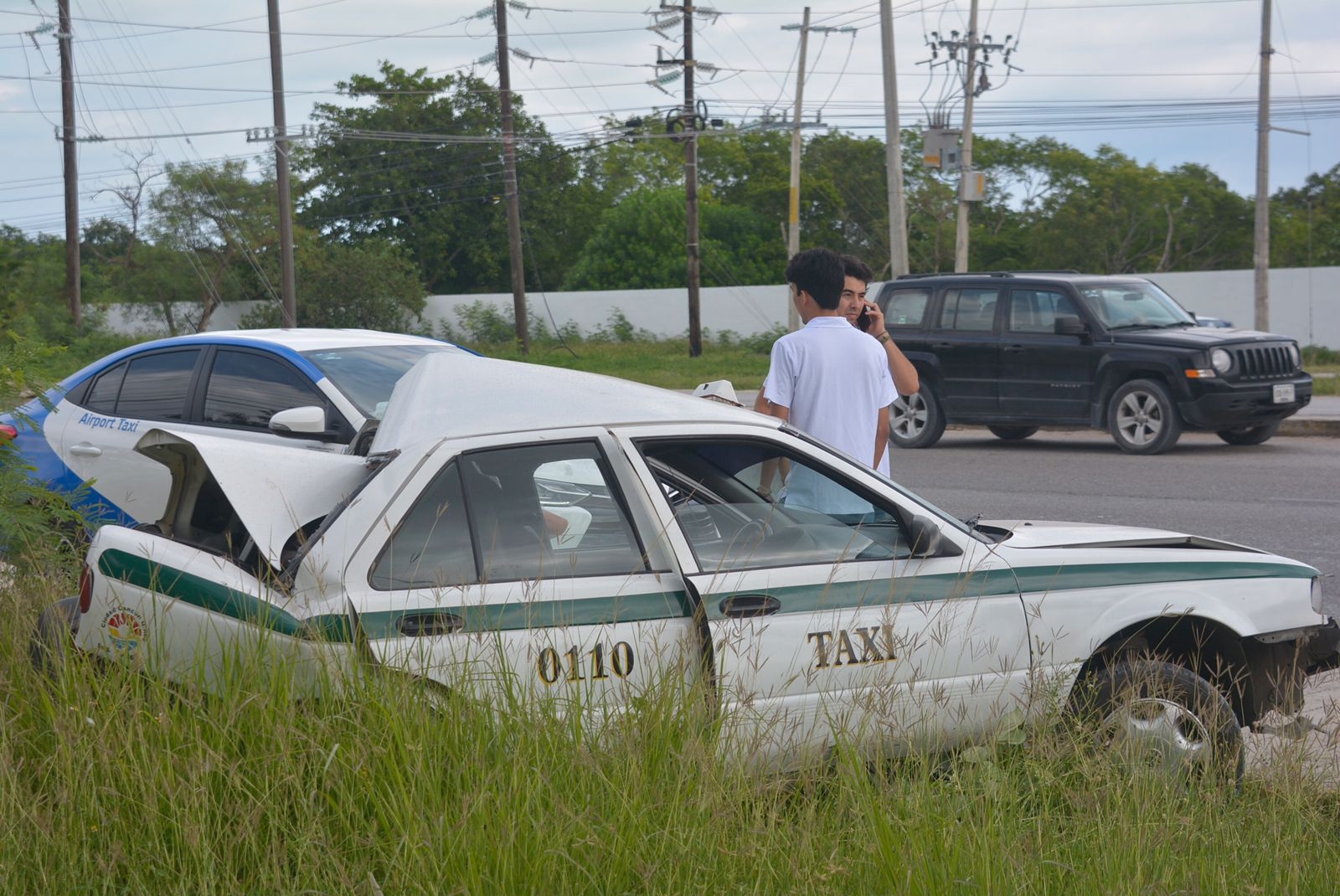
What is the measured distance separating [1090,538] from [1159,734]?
81 centimetres

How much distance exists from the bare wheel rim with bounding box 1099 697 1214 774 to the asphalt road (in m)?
3.78

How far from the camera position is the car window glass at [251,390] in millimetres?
7582

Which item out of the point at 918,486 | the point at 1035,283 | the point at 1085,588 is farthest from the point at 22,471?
the point at 1035,283

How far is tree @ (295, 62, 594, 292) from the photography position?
199 ft

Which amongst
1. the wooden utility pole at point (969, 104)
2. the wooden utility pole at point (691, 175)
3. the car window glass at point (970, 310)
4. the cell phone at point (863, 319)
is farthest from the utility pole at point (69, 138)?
the cell phone at point (863, 319)

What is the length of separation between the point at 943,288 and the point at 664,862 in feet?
44.9

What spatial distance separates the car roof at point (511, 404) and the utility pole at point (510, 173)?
3464cm

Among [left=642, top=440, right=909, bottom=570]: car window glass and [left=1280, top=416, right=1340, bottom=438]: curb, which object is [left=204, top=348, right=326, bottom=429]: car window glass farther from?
[left=1280, top=416, right=1340, bottom=438]: curb

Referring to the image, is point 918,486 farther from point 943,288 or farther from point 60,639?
point 60,639

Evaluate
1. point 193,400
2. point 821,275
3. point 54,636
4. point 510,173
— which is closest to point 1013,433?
point 193,400

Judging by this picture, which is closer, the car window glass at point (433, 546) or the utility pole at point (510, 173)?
the car window glass at point (433, 546)

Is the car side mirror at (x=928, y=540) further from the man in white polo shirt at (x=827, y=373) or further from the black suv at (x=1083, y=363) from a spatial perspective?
the black suv at (x=1083, y=363)

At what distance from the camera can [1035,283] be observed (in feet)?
50.4

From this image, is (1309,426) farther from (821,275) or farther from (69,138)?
(69,138)
